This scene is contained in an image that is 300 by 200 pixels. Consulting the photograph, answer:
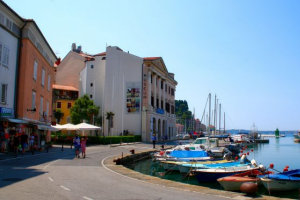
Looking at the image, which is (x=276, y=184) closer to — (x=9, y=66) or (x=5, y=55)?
(x=5, y=55)

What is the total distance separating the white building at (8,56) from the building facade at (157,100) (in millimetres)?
34376

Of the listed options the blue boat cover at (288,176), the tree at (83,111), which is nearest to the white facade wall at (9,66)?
the blue boat cover at (288,176)

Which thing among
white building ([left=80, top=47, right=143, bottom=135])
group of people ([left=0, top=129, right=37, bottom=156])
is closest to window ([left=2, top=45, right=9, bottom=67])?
group of people ([left=0, top=129, right=37, bottom=156])

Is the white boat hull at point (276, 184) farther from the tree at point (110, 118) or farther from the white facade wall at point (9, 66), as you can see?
the tree at point (110, 118)

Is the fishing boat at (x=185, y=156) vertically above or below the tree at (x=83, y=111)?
below

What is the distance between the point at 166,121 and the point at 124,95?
17033mm

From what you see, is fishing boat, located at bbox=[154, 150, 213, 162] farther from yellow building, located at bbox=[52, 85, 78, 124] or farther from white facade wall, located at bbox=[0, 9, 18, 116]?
yellow building, located at bbox=[52, 85, 78, 124]

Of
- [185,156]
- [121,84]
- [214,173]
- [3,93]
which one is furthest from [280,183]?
[121,84]

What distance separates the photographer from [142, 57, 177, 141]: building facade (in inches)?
2382

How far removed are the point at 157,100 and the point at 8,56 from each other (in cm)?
4474

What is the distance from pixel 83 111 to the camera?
6078cm

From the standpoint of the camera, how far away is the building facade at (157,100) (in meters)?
60.5

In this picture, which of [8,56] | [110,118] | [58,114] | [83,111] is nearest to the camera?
[8,56]

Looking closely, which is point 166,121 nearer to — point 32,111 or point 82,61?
point 82,61
